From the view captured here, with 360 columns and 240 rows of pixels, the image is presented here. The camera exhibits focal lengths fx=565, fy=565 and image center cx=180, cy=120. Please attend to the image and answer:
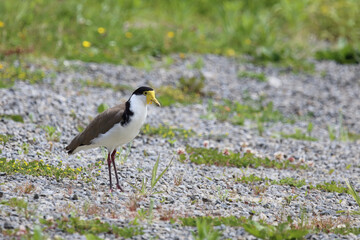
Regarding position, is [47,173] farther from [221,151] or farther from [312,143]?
[312,143]

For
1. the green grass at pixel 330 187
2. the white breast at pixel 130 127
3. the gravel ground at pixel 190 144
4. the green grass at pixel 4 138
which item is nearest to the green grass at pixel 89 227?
the gravel ground at pixel 190 144

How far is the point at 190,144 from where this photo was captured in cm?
799

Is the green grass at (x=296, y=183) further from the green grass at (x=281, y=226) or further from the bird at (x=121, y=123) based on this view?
the bird at (x=121, y=123)

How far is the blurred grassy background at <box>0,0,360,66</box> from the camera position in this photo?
11203mm

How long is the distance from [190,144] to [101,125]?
2.15 metres

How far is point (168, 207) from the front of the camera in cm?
559

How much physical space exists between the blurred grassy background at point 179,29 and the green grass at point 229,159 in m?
4.15

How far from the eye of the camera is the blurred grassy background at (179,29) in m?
11.2

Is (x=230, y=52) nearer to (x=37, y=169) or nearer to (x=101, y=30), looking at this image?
(x=101, y=30)

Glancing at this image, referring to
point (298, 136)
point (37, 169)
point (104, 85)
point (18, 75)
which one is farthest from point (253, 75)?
point (37, 169)

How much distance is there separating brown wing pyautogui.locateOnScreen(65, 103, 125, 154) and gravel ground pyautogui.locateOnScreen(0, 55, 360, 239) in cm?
43

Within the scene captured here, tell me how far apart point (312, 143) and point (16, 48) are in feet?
17.4

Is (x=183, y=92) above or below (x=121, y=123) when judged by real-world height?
above

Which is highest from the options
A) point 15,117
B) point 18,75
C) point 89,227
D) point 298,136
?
point 18,75
